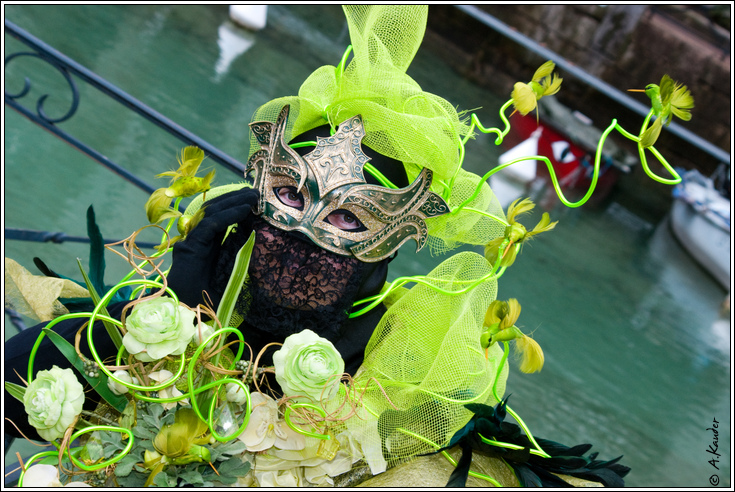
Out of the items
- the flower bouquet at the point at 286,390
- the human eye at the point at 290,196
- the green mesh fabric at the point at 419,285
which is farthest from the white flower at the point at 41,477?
the human eye at the point at 290,196

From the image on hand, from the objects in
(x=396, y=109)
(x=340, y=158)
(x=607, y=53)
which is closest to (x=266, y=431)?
(x=340, y=158)

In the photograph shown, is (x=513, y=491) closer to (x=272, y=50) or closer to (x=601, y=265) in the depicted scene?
(x=601, y=265)

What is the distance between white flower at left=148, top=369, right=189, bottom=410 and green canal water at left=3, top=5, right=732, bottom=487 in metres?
1.18

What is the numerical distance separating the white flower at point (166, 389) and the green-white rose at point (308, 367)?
0.15 metres

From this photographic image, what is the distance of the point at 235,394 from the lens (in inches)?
31.9

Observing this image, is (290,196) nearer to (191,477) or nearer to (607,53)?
(191,477)

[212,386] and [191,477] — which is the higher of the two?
[212,386]

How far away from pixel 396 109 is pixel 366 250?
25 centimetres

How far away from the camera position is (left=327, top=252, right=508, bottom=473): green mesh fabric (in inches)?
35.6

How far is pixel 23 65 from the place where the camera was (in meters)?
2.96

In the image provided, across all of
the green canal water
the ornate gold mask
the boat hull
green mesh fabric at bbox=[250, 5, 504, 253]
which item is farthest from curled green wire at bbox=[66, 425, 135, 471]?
the boat hull

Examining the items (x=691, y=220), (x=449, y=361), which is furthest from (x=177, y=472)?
(x=691, y=220)

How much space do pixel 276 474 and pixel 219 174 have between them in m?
1.91

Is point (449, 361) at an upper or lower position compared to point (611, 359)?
upper
